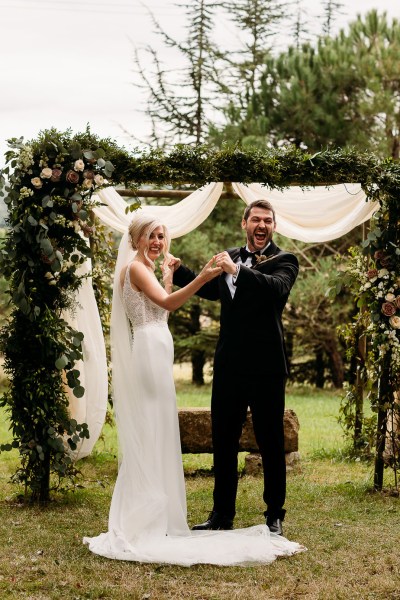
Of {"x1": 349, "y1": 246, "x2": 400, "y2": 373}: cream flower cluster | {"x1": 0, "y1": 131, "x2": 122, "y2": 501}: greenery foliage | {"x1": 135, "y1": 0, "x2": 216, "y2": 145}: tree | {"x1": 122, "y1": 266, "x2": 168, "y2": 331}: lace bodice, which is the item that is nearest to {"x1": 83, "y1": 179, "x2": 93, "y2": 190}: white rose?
{"x1": 0, "y1": 131, "x2": 122, "y2": 501}: greenery foliage

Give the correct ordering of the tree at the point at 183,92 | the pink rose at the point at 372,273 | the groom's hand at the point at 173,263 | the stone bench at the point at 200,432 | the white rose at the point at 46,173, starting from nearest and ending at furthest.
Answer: the groom's hand at the point at 173,263 → the white rose at the point at 46,173 → the pink rose at the point at 372,273 → the stone bench at the point at 200,432 → the tree at the point at 183,92

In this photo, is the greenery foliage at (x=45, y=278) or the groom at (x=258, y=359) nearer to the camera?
the groom at (x=258, y=359)

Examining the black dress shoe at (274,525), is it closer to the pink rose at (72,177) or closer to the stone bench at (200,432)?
the stone bench at (200,432)

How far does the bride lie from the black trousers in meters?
0.25

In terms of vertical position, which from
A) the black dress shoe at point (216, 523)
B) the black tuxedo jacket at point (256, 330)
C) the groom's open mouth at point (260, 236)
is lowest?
the black dress shoe at point (216, 523)

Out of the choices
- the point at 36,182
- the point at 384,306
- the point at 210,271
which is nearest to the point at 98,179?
the point at 36,182

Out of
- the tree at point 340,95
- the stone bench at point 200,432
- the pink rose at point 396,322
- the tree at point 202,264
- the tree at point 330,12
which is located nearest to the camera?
the pink rose at point 396,322

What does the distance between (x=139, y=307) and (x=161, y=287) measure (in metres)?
0.19

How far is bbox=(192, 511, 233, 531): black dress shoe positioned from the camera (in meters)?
5.00

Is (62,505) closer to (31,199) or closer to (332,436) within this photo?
(31,199)

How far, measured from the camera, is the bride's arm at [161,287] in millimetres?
4625

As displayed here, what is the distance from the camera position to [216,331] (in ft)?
49.4

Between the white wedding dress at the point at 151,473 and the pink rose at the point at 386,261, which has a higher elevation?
the pink rose at the point at 386,261

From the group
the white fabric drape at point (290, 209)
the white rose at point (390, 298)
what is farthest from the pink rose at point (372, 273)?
the white fabric drape at point (290, 209)
